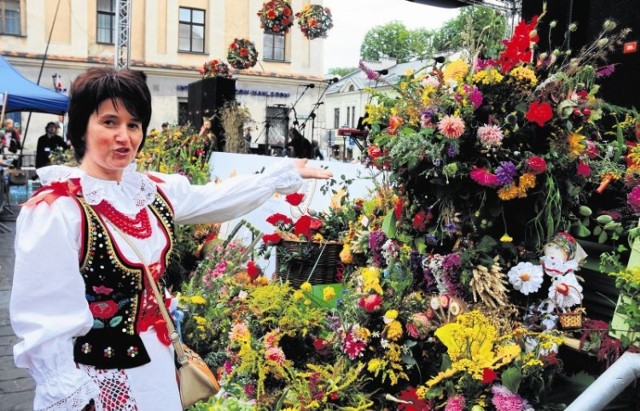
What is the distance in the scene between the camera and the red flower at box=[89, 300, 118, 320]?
188 centimetres

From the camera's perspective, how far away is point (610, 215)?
7.89 feet

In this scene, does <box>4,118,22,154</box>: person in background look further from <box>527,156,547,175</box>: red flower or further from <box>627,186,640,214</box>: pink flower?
<box>627,186,640,214</box>: pink flower

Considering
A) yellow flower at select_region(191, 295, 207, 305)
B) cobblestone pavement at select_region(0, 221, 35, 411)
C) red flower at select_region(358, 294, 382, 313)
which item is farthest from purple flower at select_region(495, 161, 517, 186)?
cobblestone pavement at select_region(0, 221, 35, 411)

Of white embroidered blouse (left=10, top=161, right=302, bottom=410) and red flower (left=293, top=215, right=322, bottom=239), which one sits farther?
red flower (left=293, top=215, right=322, bottom=239)

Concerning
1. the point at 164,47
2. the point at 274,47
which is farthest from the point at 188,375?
the point at 274,47

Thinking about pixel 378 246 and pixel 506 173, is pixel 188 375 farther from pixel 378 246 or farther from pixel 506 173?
pixel 506 173

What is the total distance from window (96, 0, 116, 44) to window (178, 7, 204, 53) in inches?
106

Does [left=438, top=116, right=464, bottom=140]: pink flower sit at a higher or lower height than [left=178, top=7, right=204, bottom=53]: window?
lower

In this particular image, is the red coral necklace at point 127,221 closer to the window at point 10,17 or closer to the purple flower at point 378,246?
the purple flower at point 378,246

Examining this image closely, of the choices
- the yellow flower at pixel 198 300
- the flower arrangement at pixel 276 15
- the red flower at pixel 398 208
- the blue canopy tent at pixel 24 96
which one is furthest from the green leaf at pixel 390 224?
the blue canopy tent at pixel 24 96

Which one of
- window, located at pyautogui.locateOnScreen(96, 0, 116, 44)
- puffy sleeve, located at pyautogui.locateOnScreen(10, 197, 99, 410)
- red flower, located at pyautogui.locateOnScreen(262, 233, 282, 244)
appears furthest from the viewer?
window, located at pyautogui.locateOnScreen(96, 0, 116, 44)

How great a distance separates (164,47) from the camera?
83.5 ft

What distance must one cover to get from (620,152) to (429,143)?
2.97ft

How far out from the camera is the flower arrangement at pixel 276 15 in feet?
41.2
